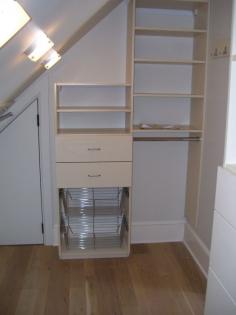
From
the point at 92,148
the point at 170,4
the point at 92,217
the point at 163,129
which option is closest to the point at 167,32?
the point at 170,4

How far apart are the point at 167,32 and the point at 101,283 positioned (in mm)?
2055

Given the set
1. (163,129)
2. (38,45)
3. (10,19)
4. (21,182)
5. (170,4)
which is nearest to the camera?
(10,19)

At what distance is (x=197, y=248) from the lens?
9.27 ft

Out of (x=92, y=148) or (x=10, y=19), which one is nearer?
(x=10, y=19)

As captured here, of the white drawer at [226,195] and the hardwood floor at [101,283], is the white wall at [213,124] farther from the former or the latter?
the white drawer at [226,195]

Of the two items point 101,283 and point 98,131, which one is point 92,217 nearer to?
point 101,283

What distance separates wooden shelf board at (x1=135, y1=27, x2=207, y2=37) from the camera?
2.54m

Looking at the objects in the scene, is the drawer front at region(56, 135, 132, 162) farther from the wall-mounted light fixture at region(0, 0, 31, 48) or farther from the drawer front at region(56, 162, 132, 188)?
the wall-mounted light fixture at region(0, 0, 31, 48)

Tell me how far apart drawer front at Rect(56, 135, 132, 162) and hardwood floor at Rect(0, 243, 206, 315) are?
3.00ft

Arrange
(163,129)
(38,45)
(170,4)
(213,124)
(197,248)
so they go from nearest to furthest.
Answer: (38,45)
(213,124)
(170,4)
(163,129)
(197,248)

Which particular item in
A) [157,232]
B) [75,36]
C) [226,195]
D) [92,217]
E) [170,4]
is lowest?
[157,232]

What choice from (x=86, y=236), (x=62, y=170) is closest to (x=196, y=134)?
(x=62, y=170)

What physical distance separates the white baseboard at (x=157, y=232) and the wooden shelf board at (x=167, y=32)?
171 centimetres

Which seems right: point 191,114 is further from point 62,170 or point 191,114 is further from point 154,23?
point 62,170
